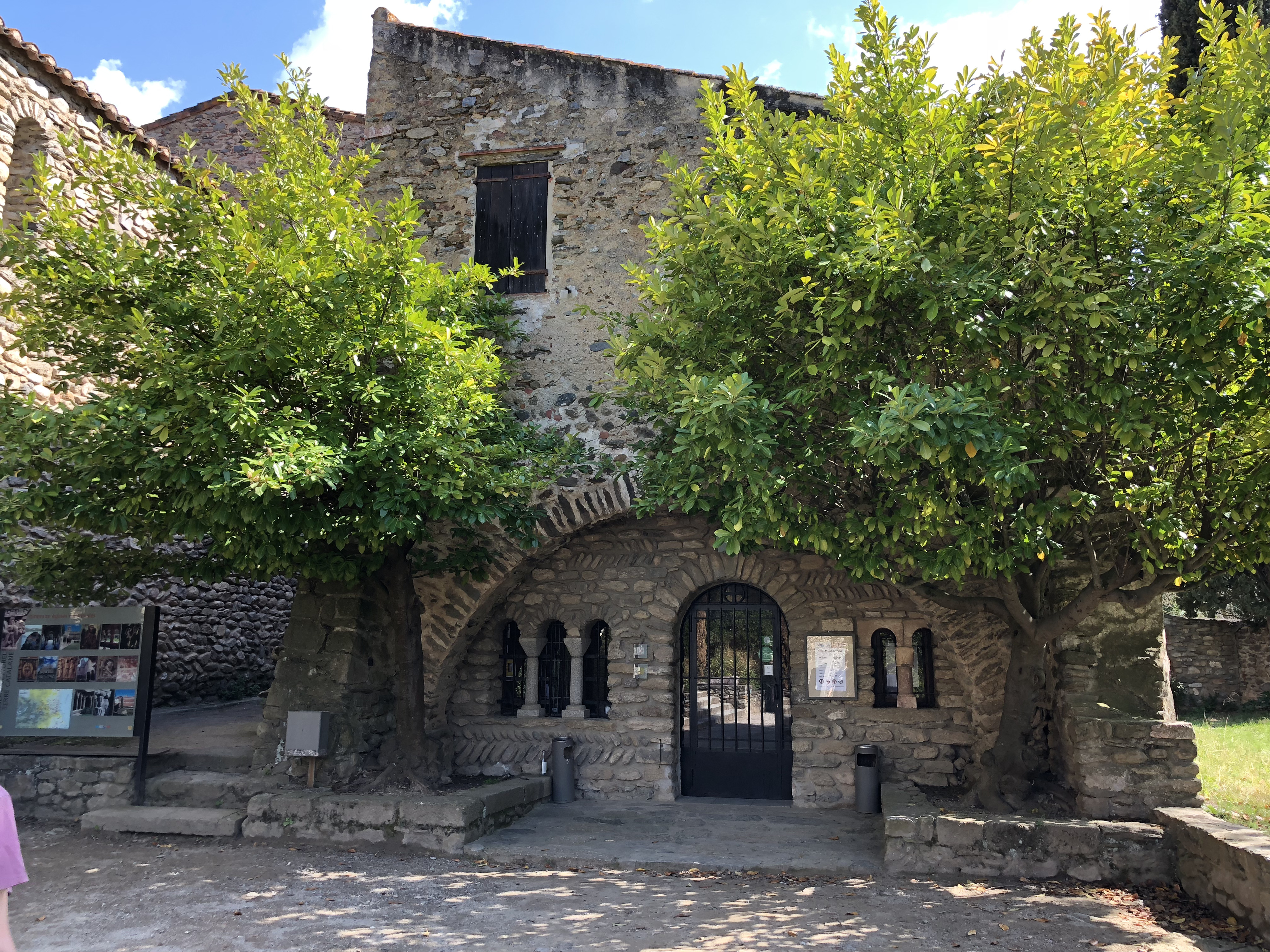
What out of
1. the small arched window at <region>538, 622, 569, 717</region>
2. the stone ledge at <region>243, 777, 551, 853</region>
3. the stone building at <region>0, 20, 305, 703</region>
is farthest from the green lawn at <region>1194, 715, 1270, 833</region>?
the stone building at <region>0, 20, 305, 703</region>

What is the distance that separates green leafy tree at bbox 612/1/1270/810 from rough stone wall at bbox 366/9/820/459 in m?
2.45

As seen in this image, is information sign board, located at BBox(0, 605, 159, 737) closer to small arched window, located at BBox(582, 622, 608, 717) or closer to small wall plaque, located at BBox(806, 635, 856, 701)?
small arched window, located at BBox(582, 622, 608, 717)

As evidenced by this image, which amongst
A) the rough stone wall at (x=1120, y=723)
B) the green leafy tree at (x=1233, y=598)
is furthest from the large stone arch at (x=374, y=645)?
the green leafy tree at (x=1233, y=598)

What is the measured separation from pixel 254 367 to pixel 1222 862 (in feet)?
23.0

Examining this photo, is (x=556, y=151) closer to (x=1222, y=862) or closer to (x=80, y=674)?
(x=80, y=674)

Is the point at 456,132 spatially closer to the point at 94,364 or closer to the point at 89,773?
the point at 94,364

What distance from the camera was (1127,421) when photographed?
460 centimetres

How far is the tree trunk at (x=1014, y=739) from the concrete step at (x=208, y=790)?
19.2 feet

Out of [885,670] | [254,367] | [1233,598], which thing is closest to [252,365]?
[254,367]

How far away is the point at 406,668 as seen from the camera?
25.1ft

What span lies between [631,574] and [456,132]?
17.0 feet

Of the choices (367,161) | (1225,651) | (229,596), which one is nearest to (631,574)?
(367,161)

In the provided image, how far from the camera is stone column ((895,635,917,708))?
8.15 m

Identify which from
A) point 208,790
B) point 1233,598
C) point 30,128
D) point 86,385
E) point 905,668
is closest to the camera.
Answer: point 208,790
